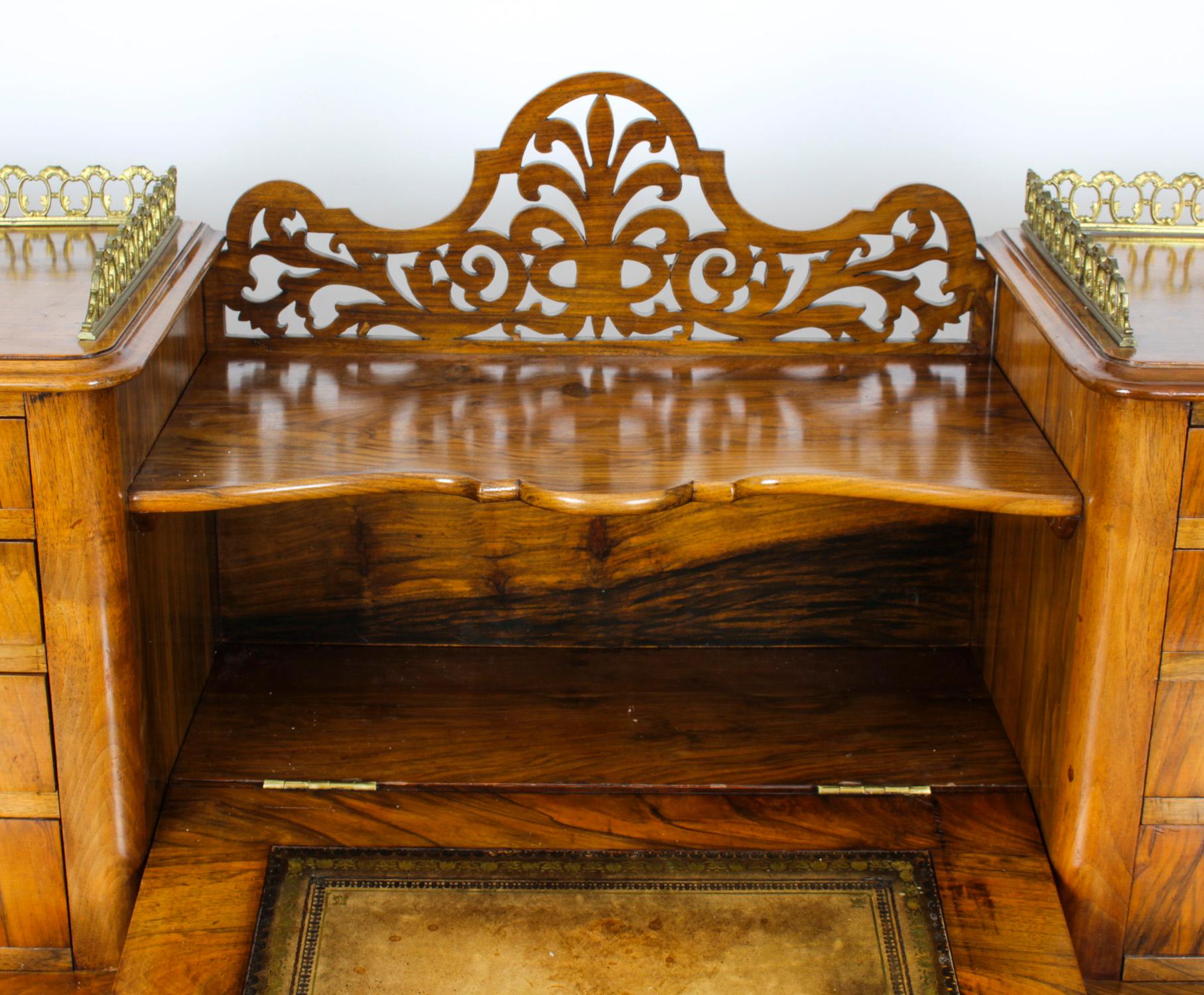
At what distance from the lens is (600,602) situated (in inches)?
94.2

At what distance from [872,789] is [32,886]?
1026 mm

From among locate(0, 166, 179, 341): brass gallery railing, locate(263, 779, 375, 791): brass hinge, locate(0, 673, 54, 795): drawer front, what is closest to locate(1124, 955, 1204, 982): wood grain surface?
locate(263, 779, 375, 791): brass hinge

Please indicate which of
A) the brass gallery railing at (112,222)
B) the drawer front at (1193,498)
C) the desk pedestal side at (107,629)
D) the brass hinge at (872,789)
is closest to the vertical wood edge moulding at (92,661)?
the desk pedestal side at (107,629)

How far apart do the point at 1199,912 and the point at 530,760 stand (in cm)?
84

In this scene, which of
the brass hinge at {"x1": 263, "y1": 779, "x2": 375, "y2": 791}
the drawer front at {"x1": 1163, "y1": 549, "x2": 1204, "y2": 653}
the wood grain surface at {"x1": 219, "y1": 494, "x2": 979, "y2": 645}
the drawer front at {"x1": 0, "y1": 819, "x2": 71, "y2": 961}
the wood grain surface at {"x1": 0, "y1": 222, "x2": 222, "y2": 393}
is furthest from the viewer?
the wood grain surface at {"x1": 219, "y1": 494, "x2": 979, "y2": 645}

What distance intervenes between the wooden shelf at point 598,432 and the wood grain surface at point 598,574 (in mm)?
212

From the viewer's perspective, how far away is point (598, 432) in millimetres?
2014

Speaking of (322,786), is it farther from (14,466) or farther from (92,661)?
(14,466)

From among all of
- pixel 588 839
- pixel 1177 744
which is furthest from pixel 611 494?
pixel 1177 744

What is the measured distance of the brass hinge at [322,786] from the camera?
6.98ft

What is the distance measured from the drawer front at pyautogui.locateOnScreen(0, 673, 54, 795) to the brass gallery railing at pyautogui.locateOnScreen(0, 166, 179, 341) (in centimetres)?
42

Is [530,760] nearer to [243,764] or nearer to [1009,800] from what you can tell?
[243,764]

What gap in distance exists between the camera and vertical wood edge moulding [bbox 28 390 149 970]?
1.80 m

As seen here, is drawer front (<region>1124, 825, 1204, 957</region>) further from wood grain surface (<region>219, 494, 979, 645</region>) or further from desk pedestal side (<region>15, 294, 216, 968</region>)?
desk pedestal side (<region>15, 294, 216, 968</region>)
